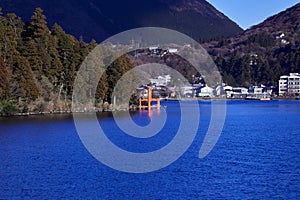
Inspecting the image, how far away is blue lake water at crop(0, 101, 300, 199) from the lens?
12.8m

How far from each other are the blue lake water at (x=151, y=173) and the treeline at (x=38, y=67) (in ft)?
31.4

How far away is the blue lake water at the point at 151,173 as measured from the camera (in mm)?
12812

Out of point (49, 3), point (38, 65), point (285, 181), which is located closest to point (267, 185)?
point (285, 181)

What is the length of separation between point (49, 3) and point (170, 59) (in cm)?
2892

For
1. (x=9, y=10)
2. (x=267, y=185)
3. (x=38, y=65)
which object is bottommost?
(x=267, y=185)

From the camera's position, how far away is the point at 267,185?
13.6m

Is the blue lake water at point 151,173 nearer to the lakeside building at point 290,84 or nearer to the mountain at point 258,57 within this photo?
the lakeside building at point 290,84

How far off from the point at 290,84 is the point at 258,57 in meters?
16.6

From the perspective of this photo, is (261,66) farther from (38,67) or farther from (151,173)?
(151,173)

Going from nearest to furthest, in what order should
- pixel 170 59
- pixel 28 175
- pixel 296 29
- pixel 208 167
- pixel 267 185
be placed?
pixel 267 185, pixel 28 175, pixel 208 167, pixel 170 59, pixel 296 29

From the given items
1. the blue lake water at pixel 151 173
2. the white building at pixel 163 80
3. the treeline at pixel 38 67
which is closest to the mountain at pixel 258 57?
the white building at pixel 163 80

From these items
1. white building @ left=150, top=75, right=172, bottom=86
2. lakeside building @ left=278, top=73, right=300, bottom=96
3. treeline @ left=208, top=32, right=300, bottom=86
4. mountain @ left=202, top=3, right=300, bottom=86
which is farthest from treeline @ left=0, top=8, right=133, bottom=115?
mountain @ left=202, top=3, right=300, bottom=86

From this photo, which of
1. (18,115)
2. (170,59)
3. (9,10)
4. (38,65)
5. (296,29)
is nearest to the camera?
(18,115)

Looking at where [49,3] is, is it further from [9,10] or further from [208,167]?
[208,167]
